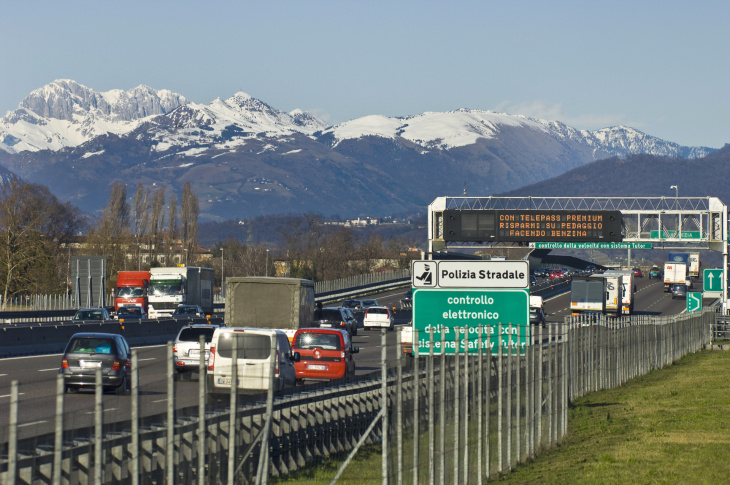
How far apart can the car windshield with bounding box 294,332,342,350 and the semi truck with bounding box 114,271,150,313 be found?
37.9m

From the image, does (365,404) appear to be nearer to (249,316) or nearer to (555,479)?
(555,479)

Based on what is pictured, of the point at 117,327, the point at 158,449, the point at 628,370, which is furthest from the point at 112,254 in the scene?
the point at 158,449

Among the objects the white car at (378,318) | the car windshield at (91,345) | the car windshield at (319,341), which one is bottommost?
the white car at (378,318)

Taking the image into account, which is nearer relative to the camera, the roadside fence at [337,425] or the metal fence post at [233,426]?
the roadside fence at [337,425]

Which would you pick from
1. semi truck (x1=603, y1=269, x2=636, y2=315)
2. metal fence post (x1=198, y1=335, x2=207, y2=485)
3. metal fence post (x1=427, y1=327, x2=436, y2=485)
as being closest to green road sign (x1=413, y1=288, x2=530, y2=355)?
metal fence post (x1=427, y1=327, x2=436, y2=485)

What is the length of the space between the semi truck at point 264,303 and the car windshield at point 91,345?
17092 millimetres

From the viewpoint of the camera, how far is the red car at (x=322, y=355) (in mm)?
29281

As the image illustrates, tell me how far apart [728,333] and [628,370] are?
28.6m

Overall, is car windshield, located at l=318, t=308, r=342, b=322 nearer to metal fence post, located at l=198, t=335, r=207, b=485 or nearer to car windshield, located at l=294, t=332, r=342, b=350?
car windshield, located at l=294, t=332, r=342, b=350

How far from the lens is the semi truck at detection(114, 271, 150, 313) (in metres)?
66.2

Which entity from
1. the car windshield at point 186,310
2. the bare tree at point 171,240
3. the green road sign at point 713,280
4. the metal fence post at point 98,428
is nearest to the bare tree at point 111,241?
the bare tree at point 171,240

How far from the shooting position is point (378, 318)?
2628 inches

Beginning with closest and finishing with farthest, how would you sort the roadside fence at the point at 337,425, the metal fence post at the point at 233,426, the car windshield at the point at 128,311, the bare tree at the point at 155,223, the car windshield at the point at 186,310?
the roadside fence at the point at 337,425 → the metal fence post at the point at 233,426 → the car windshield at the point at 186,310 → the car windshield at the point at 128,311 → the bare tree at the point at 155,223

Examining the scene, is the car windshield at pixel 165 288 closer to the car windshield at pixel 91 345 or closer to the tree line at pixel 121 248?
the tree line at pixel 121 248
